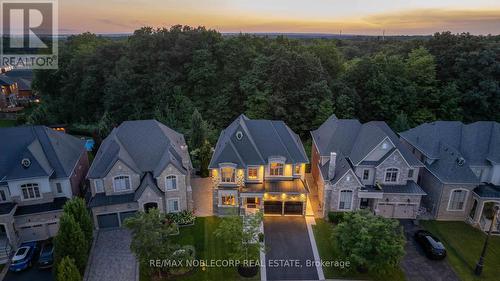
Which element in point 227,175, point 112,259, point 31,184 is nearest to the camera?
point 112,259

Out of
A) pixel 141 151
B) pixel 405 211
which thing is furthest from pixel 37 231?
pixel 405 211

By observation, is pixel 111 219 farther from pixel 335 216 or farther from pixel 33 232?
pixel 335 216

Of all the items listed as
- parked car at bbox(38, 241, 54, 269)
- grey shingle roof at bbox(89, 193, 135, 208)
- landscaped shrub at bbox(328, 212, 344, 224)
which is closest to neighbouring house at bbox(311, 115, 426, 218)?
landscaped shrub at bbox(328, 212, 344, 224)

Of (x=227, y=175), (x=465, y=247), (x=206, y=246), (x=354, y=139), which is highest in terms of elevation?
(x=354, y=139)

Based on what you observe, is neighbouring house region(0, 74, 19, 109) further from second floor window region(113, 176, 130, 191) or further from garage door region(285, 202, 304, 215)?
garage door region(285, 202, 304, 215)

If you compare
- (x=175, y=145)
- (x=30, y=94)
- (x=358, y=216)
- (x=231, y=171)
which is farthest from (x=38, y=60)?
(x=358, y=216)

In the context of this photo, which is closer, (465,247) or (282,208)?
(465,247)

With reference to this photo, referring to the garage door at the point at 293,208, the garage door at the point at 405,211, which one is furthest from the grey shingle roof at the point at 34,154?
the garage door at the point at 405,211
